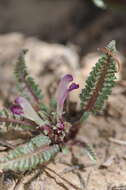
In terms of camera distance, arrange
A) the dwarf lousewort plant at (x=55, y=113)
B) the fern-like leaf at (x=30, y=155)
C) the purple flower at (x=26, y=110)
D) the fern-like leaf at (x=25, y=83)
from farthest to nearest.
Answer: the fern-like leaf at (x=25, y=83), the purple flower at (x=26, y=110), the dwarf lousewort plant at (x=55, y=113), the fern-like leaf at (x=30, y=155)

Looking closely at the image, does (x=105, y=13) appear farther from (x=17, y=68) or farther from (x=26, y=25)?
(x=17, y=68)

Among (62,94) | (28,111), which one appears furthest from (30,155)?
(62,94)

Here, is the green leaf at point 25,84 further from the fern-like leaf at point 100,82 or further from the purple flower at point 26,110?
the fern-like leaf at point 100,82

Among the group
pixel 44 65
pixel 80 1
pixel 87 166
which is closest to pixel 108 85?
pixel 87 166

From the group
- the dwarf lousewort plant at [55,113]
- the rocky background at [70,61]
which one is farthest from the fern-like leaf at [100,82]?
the rocky background at [70,61]

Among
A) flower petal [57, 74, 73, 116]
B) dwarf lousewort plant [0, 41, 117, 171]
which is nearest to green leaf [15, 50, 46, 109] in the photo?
dwarf lousewort plant [0, 41, 117, 171]
